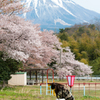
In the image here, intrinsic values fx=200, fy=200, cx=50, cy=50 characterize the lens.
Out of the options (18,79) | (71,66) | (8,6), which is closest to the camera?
(8,6)

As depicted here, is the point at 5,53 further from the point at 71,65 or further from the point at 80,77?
the point at 80,77

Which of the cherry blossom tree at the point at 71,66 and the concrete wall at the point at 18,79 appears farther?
the cherry blossom tree at the point at 71,66

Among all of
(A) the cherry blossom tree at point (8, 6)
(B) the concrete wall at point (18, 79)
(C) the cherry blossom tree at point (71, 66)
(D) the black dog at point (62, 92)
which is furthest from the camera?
(C) the cherry blossom tree at point (71, 66)

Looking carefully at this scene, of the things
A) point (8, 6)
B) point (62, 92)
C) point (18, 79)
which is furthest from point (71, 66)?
point (62, 92)

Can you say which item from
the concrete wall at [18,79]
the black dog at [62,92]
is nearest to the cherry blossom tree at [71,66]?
the concrete wall at [18,79]

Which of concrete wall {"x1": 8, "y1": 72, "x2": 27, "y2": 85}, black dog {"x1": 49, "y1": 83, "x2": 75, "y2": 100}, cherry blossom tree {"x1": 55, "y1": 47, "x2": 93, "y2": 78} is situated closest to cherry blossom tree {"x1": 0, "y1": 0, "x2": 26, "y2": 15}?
black dog {"x1": 49, "y1": 83, "x2": 75, "y2": 100}

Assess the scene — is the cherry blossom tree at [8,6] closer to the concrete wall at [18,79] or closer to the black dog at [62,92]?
the black dog at [62,92]

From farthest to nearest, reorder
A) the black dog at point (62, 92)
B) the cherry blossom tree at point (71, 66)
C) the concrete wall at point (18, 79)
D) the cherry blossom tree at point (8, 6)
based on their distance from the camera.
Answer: the cherry blossom tree at point (71, 66)
the concrete wall at point (18, 79)
the cherry blossom tree at point (8, 6)
the black dog at point (62, 92)

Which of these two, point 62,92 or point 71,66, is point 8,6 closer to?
point 62,92

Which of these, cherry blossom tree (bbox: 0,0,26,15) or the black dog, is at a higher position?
cherry blossom tree (bbox: 0,0,26,15)

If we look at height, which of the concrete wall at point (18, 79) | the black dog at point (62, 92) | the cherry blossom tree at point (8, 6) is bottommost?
the concrete wall at point (18, 79)

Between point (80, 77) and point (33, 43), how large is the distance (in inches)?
791

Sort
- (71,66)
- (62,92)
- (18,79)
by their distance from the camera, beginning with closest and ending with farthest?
(62,92) < (18,79) < (71,66)

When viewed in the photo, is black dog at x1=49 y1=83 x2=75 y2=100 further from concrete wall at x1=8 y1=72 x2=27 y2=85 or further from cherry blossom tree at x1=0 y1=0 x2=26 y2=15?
concrete wall at x1=8 y1=72 x2=27 y2=85
